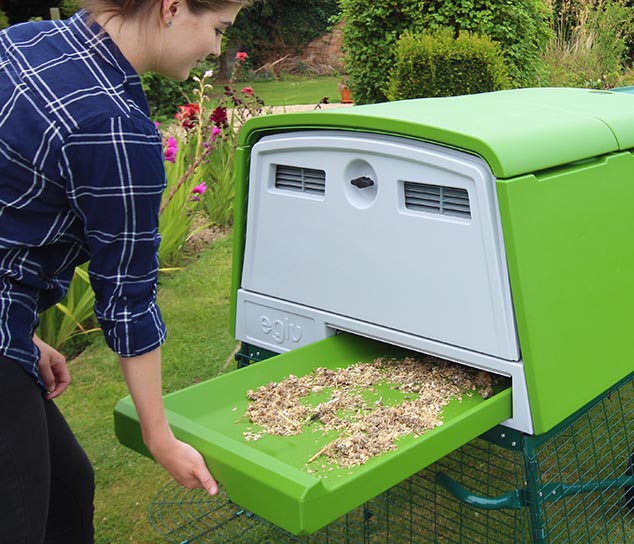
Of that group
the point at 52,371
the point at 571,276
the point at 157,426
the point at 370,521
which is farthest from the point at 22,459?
the point at 370,521

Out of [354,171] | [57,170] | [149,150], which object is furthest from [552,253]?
[57,170]

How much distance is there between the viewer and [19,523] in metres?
1.26

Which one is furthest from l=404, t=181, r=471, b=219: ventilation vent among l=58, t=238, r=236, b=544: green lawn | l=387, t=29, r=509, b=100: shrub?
l=387, t=29, r=509, b=100: shrub

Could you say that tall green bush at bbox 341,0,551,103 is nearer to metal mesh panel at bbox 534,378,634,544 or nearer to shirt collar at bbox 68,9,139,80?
metal mesh panel at bbox 534,378,634,544

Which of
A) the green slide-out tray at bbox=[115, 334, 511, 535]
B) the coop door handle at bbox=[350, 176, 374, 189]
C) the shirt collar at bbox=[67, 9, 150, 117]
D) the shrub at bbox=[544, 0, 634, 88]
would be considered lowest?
the shrub at bbox=[544, 0, 634, 88]

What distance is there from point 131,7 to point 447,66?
15.9 feet

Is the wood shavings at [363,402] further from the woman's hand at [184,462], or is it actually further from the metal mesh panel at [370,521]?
the metal mesh panel at [370,521]

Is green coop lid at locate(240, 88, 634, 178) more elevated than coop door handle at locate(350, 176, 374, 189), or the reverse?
green coop lid at locate(240, 88, 634, 178)

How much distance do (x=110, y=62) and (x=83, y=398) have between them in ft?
7.92

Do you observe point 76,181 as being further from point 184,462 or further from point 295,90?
point 295,90

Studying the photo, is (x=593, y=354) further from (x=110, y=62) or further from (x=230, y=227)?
(x=230, y=227)

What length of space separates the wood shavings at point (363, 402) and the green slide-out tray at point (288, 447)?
26 millimetres

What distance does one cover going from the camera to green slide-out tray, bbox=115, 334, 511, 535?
1.26m

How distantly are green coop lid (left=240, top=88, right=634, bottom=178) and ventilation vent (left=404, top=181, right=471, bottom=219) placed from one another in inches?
4.3
